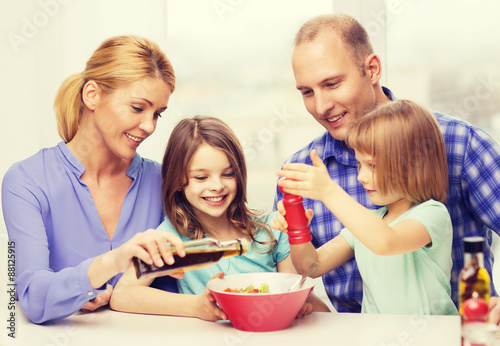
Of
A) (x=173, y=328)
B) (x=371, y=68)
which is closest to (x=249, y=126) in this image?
(x=371, y=68)

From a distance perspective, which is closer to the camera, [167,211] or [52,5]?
[167,211]

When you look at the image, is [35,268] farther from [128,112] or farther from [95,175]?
[128,112]

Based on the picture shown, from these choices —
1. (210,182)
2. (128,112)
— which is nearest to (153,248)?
(210,182)

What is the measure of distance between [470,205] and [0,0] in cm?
206

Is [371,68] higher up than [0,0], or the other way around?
[0,0]

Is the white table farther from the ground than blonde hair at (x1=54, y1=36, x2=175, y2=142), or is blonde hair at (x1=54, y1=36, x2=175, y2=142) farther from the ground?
blonde hair at (x1=54, y1=36, x2=175, y2=142)

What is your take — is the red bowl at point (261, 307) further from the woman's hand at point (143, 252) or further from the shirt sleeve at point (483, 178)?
the shirt sleeve at point (483, 178)

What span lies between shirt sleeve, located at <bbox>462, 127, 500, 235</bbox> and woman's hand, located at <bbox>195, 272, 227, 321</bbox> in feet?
2.59

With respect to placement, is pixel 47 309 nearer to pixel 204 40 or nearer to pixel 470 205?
pixel 470 205

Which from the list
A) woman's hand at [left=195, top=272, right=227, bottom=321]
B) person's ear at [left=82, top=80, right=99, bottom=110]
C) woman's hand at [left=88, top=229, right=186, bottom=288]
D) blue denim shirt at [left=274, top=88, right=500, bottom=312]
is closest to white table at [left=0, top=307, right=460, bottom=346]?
woman's hand at [left=195, top=272, right=227, bottom=321]

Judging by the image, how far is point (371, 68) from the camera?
5.63ft

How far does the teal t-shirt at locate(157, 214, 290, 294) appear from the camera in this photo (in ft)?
4.91

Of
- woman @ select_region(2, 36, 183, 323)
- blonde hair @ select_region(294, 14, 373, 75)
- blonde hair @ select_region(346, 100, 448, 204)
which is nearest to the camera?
blonde hair @ select_region(346, 100, 448, 204)

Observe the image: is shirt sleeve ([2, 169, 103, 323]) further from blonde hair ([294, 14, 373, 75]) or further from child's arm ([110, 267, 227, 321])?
blonde hair ([294, 14, 373, 75])
